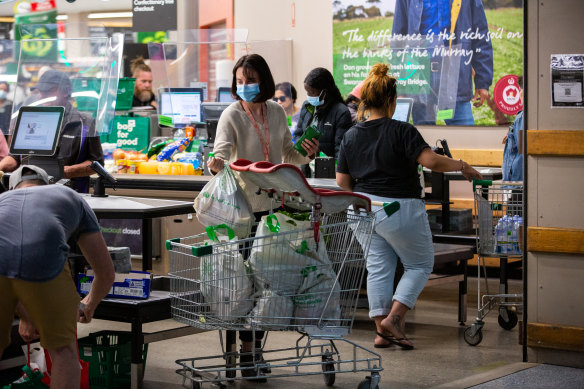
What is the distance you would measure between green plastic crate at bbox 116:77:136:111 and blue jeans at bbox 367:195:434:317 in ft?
17.0

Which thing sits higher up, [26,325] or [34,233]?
[34,233]

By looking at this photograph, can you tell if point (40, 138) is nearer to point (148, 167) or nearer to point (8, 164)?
point (8, 164)

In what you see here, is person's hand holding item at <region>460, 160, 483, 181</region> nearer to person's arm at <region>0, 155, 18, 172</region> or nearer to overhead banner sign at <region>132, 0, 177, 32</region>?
person's arm at <region>0, 155, 18, 172</region>

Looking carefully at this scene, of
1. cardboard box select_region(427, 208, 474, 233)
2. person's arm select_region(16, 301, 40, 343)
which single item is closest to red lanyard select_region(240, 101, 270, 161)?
person's arm select_region(16, 301, 40, 343)

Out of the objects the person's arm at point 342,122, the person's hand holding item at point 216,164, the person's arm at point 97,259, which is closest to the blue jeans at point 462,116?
the person's arm at point 342,122

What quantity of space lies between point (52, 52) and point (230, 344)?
15.0ft

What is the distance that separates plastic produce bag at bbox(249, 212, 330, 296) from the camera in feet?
13.5

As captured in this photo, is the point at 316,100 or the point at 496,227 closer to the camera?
the point at 496,227

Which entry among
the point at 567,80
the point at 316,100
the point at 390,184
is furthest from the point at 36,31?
the point at 567,80

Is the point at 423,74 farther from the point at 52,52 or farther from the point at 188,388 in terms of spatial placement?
the point at 188,388

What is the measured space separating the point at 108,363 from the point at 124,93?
566 centimetres

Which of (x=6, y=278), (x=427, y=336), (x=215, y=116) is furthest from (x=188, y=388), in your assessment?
(x=215, y=116)

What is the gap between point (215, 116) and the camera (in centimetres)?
852

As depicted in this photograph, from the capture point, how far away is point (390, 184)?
512cm
